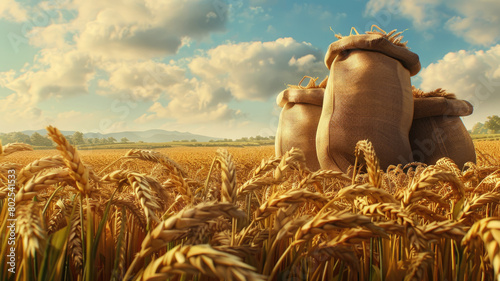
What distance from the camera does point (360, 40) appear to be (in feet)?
12.1

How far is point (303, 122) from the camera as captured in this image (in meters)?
4.67

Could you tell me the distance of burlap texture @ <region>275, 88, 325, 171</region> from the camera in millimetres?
4629

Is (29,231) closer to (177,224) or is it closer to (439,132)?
(177,224)

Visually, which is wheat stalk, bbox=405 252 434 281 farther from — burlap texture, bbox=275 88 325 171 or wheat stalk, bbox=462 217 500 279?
burlap texture, bbox=275 88 325 171

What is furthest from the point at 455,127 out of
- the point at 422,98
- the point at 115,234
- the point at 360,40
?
the point at 115,234

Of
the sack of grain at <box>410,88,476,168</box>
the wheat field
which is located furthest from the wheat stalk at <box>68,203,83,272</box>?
the sack of grain at <box>410,88,476,168</box>

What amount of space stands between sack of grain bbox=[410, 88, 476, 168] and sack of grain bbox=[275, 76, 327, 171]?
4.40 ft

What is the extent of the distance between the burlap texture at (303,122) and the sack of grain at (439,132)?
4.40 feet

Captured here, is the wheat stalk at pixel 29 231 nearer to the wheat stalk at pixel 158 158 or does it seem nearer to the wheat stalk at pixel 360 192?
the wheat stalk at pixel 158 158

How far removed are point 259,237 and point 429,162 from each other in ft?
13.6

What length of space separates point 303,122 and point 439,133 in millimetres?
1828

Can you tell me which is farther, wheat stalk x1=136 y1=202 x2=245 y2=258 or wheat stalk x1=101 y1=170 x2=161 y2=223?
wheat stalk x1=101 y1=170 x2=161 y2=223

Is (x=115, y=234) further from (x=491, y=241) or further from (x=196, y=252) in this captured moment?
(x=491, y=241)

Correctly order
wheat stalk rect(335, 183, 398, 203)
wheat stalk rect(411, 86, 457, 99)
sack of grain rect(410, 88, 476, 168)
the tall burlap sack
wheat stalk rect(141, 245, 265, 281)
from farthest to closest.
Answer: wheat stalk rect(411, 86, 457, 99), sack of grain rect(410, 88, 476, 168), the tall burlap sack, wheat stalk rect(335, 183, 398, 203), wheat stalk rect(141, 245, 265, 281)
